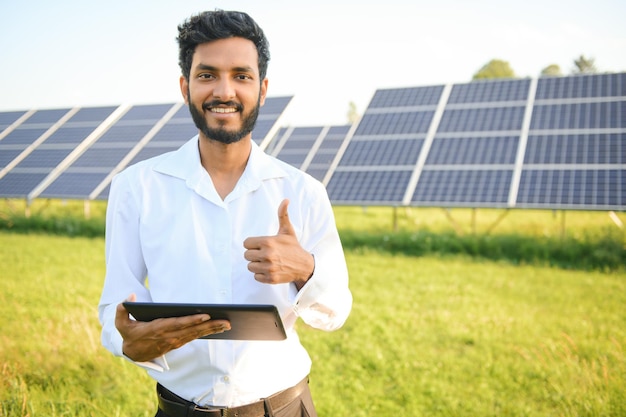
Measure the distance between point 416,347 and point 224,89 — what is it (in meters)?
4.22

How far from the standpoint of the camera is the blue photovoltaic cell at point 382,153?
42.5ft

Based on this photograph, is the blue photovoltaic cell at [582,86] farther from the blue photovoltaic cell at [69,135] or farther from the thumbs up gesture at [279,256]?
the thumbs up gesture at [279,256]

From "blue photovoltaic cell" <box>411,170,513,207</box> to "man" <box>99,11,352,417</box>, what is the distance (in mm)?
9284

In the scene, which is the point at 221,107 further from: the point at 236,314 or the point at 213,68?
the point at 236,314

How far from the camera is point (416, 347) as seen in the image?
5.56 metres

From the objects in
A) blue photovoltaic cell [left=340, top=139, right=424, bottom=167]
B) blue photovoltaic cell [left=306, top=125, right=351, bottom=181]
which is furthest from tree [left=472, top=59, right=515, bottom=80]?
blue photovoltaic cell [left=340, top=139, right=424, bottom=167]

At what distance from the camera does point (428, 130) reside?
44.7ft

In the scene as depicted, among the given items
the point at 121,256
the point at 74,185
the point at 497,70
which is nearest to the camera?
the point at 121,256

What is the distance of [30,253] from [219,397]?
9231 millimetres

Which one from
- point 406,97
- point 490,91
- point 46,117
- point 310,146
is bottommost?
point 310,146

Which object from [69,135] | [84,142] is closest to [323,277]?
Result: [84,142]

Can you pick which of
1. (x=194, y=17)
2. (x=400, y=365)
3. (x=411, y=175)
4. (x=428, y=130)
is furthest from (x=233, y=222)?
(x=428, y=130)

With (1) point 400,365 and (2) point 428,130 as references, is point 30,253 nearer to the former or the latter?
(1) point 400,365

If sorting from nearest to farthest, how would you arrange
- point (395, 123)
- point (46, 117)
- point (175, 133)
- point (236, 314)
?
point (236, 314), point (395, 123), point (175, 133), point (46, 117)
